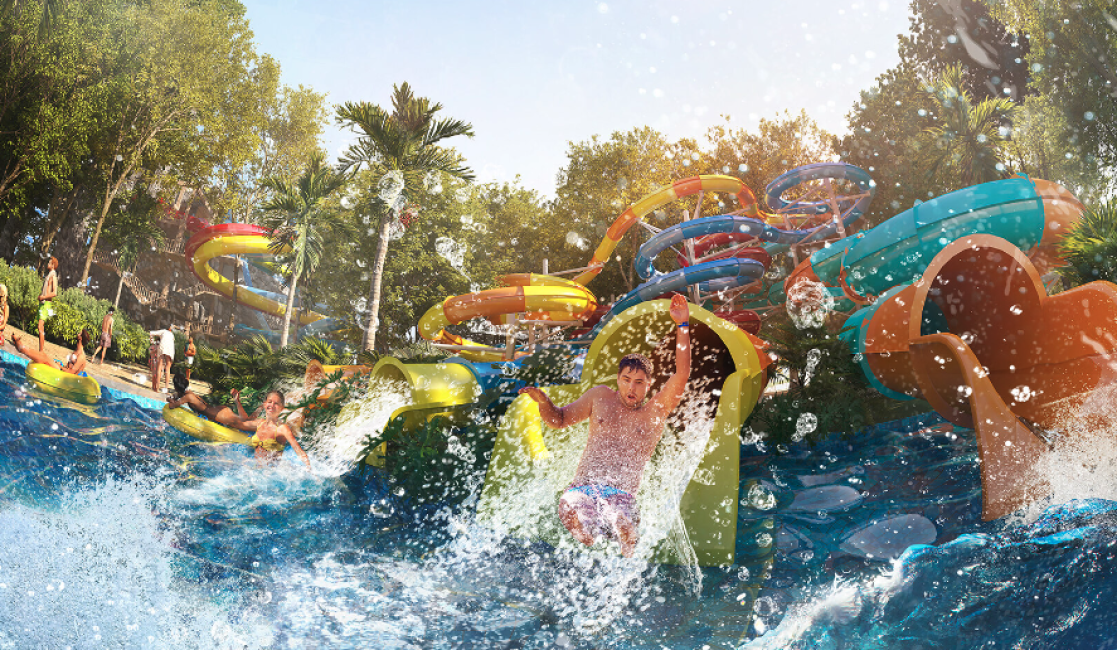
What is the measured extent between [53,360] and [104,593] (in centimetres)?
1017

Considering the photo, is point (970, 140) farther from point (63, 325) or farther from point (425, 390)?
point (63, 325)

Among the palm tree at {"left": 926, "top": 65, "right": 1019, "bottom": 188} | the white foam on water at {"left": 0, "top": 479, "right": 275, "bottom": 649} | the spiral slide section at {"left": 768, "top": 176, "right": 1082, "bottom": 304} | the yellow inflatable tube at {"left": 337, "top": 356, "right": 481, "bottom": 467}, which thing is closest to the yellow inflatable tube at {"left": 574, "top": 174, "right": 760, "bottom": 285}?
the palm tree at {"left": 926, "top": 65, "right": 1019, "bottom": 188}

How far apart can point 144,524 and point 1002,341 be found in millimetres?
7755

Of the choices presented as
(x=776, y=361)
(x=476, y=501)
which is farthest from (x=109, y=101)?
(x=776, y=361)

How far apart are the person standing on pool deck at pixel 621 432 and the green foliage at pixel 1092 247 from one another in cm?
323

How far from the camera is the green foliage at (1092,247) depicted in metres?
4.71

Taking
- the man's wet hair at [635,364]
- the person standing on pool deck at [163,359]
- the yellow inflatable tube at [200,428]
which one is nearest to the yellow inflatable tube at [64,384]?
the person standing on pool deck at [163,359]

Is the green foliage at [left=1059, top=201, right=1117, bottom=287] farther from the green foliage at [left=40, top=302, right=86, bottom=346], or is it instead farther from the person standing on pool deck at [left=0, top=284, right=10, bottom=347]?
the green foliage at [left=40, top=302, right=86, bottom=346]

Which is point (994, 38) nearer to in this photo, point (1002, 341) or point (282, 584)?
point (1002, 341)

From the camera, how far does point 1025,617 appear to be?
315 centimetres

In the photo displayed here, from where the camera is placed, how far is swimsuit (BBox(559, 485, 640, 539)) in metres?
4.35

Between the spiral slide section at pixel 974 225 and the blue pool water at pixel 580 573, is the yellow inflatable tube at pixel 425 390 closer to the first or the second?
the blue pool water at pixel 580 573

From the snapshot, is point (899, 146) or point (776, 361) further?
point (899, 146)

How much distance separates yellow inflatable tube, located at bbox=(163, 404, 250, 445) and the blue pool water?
6.67 feet
